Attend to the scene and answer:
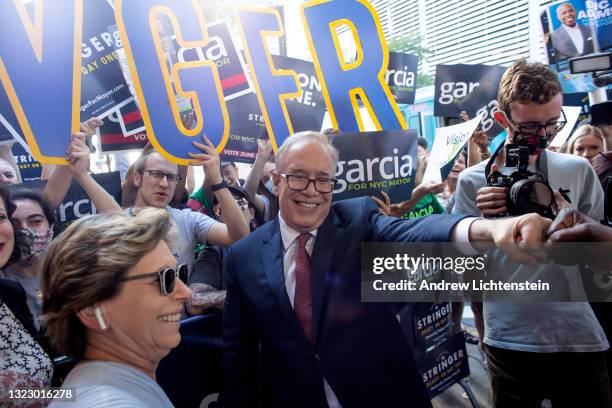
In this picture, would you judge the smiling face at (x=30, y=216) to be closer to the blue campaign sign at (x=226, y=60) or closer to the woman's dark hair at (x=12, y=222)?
the woman's dark hair at (x=12, y=222)

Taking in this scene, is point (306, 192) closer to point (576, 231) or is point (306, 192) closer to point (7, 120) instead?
point (576, 231)

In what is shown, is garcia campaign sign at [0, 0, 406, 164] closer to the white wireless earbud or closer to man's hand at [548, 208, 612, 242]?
the white wireless earbud

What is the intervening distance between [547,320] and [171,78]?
2.18m

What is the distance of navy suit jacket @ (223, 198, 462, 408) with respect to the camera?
1.54m

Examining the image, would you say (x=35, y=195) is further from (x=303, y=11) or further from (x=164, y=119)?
(x=303, y=11)

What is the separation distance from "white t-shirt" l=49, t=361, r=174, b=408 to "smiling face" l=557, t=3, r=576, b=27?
16.2ft

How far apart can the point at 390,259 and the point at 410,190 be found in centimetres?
121

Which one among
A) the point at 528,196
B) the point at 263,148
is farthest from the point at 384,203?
the point at 528,196

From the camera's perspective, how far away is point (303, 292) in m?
1.62

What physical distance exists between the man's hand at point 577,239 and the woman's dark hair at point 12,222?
177cm

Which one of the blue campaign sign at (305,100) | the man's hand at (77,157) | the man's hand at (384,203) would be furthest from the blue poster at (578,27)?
the man's hand at (77,157)

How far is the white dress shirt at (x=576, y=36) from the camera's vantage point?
4418 millimetres

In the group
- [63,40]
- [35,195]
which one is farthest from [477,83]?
[35,195]

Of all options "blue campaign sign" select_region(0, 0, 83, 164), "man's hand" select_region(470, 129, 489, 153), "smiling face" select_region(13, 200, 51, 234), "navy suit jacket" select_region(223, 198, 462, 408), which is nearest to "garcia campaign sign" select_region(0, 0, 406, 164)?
"blue campaign sign" select_region(0, 0, 83, 164)
